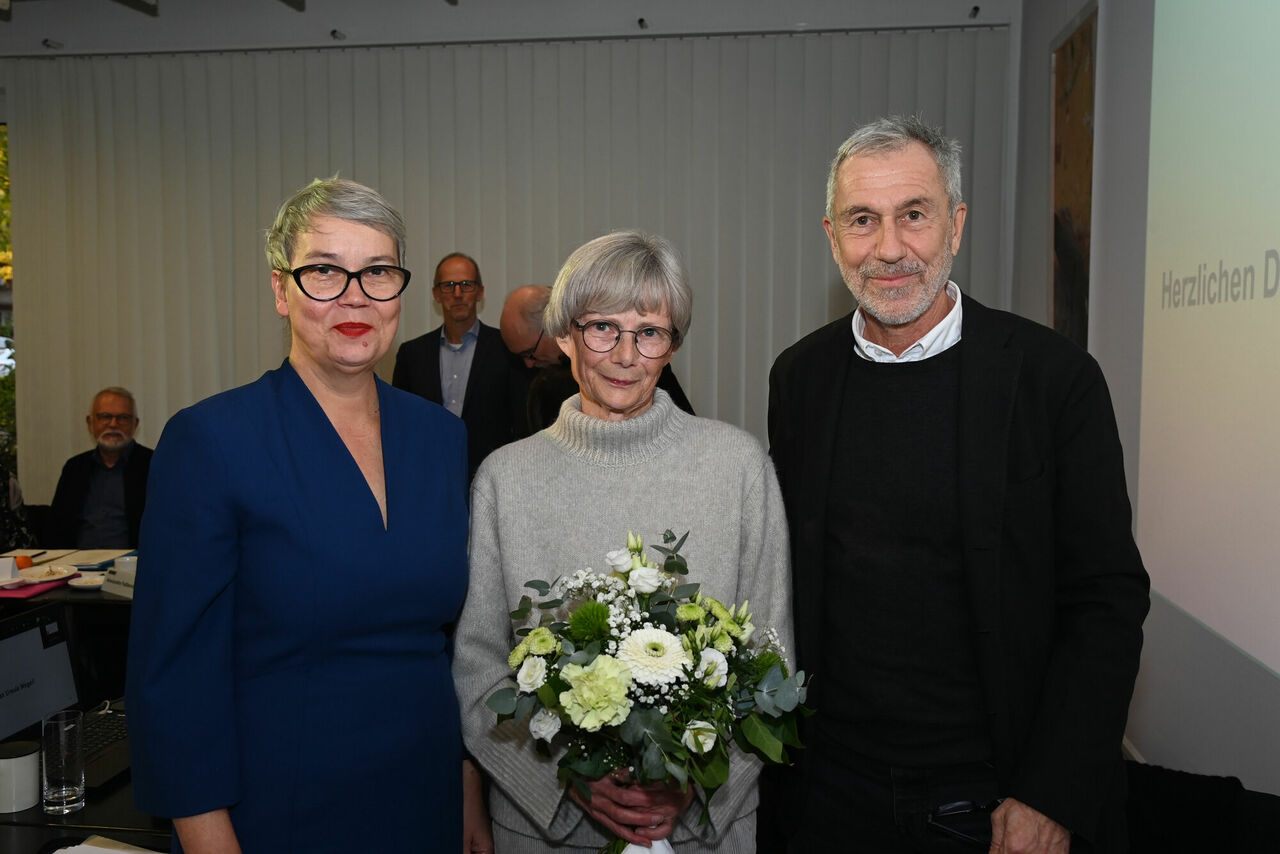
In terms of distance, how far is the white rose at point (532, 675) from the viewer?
1537 mm

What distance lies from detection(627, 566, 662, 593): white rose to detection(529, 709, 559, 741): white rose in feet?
0.77

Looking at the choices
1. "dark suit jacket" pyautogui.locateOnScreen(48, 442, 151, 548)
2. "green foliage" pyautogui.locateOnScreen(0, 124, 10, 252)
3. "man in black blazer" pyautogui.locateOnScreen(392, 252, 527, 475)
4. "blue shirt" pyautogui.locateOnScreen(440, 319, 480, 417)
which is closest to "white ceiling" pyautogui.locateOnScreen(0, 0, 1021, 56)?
"green foliage" pyautogui.locateOnScreen(0, 124, 10, 252)

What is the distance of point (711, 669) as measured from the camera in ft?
5.05

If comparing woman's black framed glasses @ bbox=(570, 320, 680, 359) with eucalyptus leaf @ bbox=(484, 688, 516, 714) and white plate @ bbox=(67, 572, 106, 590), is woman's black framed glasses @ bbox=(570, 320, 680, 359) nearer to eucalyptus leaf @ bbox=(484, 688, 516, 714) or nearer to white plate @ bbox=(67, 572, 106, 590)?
eucalyptus leaf @ bbox=(484, 688, 516, 714)

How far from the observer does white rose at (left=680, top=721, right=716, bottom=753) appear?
1510 mm

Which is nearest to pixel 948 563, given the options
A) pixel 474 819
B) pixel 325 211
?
pixel 474 819

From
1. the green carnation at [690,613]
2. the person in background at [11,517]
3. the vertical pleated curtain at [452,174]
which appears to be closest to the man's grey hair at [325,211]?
A: the green carnation at [690,613]

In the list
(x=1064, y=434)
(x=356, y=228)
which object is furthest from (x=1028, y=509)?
(x=356, y=228)

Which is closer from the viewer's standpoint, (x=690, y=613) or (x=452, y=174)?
(x=690, y=613)

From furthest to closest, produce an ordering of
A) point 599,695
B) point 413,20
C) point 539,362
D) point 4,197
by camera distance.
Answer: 1. point 4,197
2. point 413,20
3. point 539,362
4. point 599,695

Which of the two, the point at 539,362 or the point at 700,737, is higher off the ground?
the point at 539,362

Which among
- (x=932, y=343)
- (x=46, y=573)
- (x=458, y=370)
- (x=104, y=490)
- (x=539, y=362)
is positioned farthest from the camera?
(x=458, y=370)

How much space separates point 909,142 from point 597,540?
975 millimetres

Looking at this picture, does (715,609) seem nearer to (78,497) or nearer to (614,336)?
(614,336)
